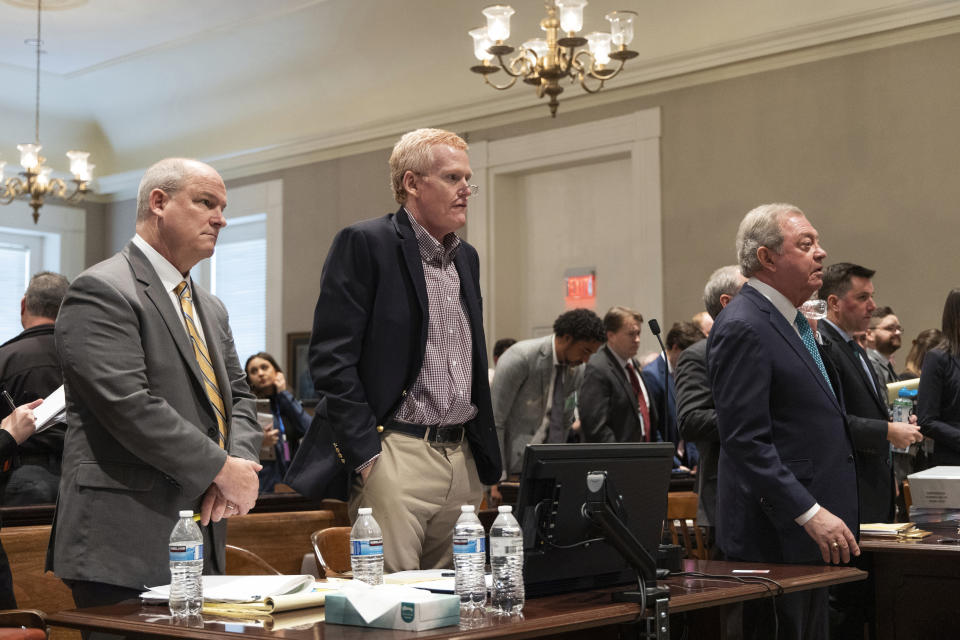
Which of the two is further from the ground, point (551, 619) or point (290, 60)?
point (290, 60)

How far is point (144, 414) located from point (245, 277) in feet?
31.4

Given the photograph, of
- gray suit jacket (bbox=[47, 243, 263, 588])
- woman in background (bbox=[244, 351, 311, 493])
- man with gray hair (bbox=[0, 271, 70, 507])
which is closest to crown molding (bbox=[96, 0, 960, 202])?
woman in background (bbox=[244, 351, 311, 493])

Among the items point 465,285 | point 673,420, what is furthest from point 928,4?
point 465,285

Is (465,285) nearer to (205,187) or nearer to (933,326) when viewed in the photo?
(205,187)

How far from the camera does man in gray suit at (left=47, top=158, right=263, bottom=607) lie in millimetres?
2389

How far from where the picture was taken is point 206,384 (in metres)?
2.64

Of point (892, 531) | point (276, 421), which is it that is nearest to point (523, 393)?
point (276, 421)

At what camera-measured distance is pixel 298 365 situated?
1064 centimetres

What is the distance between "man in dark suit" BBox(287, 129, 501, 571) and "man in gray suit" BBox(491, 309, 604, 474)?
120 inches

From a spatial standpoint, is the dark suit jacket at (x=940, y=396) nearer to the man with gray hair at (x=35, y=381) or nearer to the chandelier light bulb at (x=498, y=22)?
the chandelier light bulb at (x=498, y=22)

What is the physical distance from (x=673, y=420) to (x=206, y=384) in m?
4.14

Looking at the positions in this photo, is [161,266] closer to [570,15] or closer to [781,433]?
[781,433]

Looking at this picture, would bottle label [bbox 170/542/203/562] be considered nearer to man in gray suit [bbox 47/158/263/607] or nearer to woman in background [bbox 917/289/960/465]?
man in gray suit [bbox 47/158/263/607]

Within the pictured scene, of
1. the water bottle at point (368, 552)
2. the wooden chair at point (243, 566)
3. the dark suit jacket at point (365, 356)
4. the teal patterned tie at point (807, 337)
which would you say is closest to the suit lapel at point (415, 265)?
the dark suit jacket at point (365, 356)
